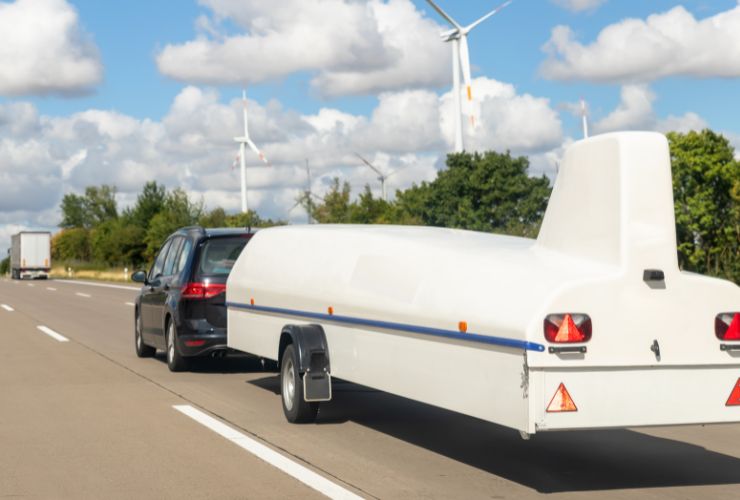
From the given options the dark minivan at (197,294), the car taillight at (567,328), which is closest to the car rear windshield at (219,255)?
the dark minivan at (197,294)

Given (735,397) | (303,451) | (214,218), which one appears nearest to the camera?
(735,397)

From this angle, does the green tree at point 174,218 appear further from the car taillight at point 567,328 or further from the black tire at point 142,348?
the car taillight at point 567,328

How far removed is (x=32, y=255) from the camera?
80.6 meters

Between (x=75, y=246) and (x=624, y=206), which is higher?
(x=75, y=246)

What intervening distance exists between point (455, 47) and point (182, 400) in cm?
3065

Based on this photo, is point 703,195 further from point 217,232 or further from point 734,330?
point 734,330

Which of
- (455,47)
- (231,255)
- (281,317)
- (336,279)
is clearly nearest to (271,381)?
(231,255)

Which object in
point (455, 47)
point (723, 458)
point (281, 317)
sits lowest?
point (723, 458)

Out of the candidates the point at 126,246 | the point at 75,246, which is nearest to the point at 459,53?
the point at 126,246

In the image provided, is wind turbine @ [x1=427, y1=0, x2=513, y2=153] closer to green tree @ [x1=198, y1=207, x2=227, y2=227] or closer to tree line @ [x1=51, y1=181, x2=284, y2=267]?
tree line @ [x1=51, y1=181, x2=284, y2=267]

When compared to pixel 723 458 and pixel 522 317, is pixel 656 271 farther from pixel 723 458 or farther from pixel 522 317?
pixel 723 458

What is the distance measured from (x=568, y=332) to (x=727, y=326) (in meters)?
1.15

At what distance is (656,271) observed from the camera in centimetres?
705

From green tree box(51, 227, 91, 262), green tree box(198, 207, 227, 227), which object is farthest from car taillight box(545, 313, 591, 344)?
green tree box(51, 227, 91, 262)
